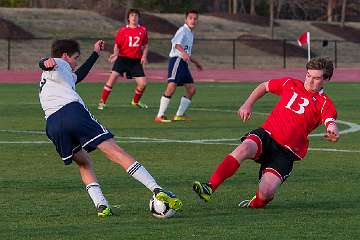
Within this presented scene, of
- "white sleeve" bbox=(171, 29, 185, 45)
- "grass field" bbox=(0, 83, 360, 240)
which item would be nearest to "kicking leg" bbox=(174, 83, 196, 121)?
"grass field" bbox=(0, 83, 360, 240)

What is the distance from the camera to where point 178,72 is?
22.3 metres

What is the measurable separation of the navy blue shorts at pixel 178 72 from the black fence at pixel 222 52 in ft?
96.6

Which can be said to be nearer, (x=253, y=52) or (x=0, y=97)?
(x=0, y=97)

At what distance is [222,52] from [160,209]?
172ft

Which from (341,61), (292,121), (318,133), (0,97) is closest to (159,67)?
(341,61)

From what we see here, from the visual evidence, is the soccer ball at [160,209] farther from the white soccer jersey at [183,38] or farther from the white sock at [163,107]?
the white soccer jersey at [183,38]

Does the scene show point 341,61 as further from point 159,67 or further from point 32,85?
point 32,85

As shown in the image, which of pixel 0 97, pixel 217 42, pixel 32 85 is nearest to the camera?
pixel 0 97

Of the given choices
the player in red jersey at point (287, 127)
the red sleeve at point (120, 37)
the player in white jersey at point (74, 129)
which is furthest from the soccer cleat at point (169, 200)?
the red sleeve at point (120, 37)

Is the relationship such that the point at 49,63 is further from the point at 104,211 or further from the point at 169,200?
the point at 169,200

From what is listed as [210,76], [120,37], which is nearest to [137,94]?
[120,37]

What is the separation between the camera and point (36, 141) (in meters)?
17.5

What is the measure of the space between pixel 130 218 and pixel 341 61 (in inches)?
2224

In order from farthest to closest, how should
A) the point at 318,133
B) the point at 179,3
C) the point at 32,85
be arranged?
the point at 179,3, the point at 32,85, the point at 318,133
